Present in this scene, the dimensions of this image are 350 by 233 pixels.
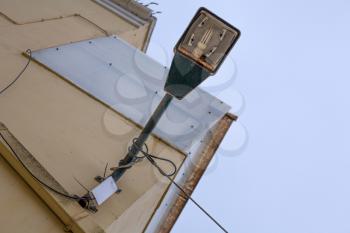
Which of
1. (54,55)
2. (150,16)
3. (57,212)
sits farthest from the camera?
(150,16)

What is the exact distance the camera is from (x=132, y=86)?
3289mm

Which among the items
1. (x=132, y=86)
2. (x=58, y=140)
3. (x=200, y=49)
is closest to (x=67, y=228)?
(x=58, y=140)

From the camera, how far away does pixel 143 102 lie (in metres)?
3.15

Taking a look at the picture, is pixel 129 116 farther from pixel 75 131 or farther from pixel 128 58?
pixel 128 58

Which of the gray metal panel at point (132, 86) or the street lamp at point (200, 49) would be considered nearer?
the street lamp at point (200, 49)

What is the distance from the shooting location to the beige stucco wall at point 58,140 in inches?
72.1

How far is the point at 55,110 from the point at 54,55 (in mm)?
865

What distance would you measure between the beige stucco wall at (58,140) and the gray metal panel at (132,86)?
13 centimetres

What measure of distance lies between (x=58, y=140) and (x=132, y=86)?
1174mm

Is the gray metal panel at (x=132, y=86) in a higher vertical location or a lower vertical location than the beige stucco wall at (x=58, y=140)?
higher

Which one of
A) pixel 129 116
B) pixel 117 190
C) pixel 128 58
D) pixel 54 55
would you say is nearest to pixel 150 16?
pixel 128 58

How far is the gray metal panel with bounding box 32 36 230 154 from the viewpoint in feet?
9.67

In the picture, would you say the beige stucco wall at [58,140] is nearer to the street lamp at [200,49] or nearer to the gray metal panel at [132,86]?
the gray metal panel at [132,86]

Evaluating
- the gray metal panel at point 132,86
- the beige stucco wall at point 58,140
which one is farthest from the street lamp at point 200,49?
the gray metal panel at point 132,86
